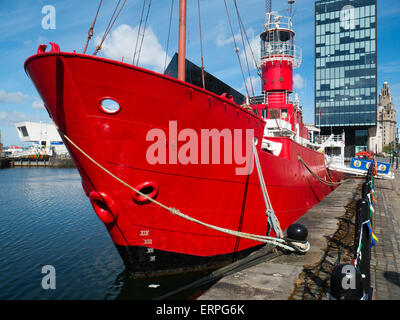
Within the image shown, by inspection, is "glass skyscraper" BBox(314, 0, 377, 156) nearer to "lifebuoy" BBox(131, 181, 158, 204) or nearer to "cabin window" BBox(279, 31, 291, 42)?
"cabin window" BBox(279, 31, 291, 42)

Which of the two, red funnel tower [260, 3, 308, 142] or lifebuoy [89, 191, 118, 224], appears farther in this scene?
red funnel tower [260, 3, 308, 142]

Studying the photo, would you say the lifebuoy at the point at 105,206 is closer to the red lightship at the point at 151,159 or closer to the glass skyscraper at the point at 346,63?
the red lightship at the point at 151,159

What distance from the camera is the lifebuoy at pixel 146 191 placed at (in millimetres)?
5113

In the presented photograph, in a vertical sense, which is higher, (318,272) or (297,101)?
(297,101)

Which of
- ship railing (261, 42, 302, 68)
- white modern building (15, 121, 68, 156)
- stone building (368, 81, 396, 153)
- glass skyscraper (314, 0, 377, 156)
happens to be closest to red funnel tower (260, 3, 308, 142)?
ship railing (261, 42, 302, 68)

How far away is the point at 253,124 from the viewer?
→ 7074 millimetres

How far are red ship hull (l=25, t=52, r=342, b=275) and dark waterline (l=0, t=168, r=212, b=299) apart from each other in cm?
84

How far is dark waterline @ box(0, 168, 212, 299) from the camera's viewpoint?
241 inches

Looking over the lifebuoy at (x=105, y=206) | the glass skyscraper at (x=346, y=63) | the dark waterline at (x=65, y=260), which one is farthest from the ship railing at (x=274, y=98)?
the glass skyscraper at (x=346, y=63)

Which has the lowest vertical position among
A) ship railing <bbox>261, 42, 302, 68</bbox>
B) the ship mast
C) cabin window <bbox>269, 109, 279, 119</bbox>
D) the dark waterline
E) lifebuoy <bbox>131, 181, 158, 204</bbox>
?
the dark waterline
